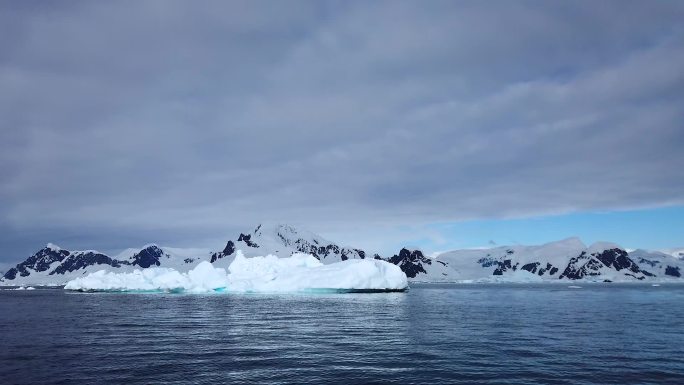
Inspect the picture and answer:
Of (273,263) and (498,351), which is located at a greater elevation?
(273,263)

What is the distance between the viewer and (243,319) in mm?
49969

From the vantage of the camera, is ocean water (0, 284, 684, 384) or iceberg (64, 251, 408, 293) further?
iceberg (64, 251, 408, 293)

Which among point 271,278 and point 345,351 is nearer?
point 345,351

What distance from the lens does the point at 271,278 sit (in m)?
113

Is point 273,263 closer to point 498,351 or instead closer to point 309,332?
point 309,332

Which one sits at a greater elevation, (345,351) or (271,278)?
(271,278)

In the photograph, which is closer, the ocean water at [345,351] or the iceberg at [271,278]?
the ocean water at [345,351]

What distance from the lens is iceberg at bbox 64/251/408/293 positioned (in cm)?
9838

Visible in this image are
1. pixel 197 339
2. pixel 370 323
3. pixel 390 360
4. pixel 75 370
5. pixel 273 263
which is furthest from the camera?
pixel 273 263

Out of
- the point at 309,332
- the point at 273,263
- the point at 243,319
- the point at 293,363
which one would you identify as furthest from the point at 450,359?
the point at 273,263

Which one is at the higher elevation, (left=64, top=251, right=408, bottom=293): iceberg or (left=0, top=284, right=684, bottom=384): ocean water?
(left=64, top=251, right=408, bottom=293): iceberg

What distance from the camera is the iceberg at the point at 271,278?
323 feet

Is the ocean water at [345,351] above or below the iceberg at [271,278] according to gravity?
below

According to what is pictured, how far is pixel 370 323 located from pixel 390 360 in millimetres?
18752
